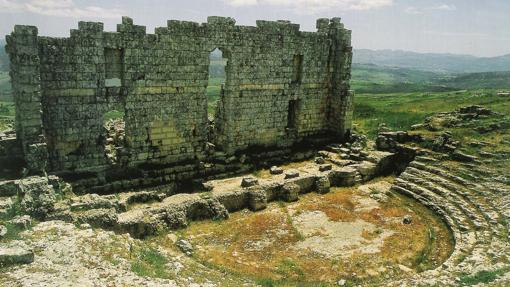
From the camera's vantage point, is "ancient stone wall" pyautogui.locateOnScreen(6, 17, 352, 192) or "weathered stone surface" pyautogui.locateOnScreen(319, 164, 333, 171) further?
"weathered stone surface" pyautogui.locateOnScreen(319, 164, 333, 171)

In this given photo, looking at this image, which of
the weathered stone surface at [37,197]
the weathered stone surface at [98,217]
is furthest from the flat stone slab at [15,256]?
the weathered stone surface at [98,217]

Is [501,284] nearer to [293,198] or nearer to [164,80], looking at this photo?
[293,198]

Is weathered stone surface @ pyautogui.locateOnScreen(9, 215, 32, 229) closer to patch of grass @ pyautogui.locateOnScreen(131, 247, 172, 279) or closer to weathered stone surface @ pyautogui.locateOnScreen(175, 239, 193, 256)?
patch of grass @ pyautogui.locateOnScreen(131, 247, 172, 279)

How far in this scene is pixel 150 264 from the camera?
420 inches

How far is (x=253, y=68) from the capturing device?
20.3 metres

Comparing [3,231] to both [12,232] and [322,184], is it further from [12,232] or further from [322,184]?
[322,184]

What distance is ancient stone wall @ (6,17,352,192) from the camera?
15.1 m

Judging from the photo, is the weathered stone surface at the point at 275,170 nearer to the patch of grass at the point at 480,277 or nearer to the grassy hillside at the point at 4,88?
the patch of grass at the point at 480,277

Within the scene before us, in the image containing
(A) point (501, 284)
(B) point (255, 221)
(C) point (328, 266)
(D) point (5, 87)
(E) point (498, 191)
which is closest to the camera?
(A) point (501, 284)

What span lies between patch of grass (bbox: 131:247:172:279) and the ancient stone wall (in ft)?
20.7

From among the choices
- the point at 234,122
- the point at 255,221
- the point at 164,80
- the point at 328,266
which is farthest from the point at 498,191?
the point at 164,80

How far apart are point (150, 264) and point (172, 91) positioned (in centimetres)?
900

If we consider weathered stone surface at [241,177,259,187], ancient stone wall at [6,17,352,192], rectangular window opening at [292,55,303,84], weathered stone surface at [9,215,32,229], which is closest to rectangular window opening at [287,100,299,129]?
ancient stone wall at [6,17,352,192]

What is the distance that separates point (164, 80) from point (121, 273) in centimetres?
988
